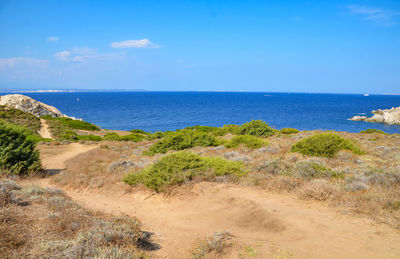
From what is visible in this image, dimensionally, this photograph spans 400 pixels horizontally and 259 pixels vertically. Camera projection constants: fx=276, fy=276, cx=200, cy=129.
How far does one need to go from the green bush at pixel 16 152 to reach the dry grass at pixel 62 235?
23.6ft

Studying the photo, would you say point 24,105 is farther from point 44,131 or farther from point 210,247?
point 210,247

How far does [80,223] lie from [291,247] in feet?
13.6

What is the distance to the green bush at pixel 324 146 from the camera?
46.1 feet

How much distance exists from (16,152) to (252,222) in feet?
37.2

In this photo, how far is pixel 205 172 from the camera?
34.6 ft

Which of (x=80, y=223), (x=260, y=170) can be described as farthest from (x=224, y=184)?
(x=80, y=223)

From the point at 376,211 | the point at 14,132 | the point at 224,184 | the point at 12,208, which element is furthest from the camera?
the point at 14,132

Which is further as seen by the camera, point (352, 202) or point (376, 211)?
point (352, 202)

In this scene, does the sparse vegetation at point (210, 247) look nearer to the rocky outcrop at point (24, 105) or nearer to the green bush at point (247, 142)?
the green bush at point (247, 142)

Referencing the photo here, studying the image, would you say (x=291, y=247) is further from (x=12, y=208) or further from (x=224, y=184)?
(x=12, y=208)

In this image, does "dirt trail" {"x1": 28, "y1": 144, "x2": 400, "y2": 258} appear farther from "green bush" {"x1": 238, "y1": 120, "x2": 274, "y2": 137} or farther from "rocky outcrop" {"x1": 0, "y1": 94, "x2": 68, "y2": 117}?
"rocky outcrop" {"x1": 0, "y1": 94, "x2": 68, "y2": 117}

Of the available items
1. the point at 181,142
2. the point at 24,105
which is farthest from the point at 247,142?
the point at 24,105

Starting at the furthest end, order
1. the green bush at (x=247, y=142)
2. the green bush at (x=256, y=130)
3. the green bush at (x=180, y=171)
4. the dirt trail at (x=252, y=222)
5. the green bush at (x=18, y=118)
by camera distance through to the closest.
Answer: the green bush at (x=18, y=118), the green bush at (x=256, y=130), the green bush at (x=247, y=142), the green bush at (x=180, y=171), the dirt trail at (x=252, y=222)

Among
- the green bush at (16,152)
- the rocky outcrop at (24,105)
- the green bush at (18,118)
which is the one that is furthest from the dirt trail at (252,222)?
the rocky outcrop at (24,105)
